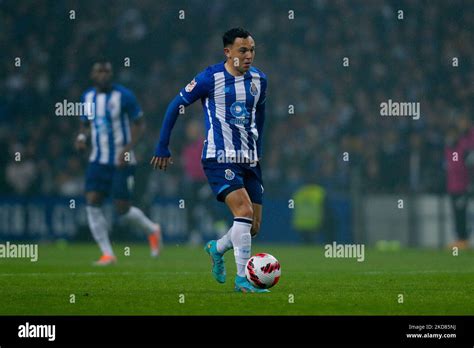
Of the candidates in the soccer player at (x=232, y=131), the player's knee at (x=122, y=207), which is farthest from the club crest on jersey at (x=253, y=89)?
the player's knee at (x=122, y=207)

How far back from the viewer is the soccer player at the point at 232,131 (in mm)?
10195

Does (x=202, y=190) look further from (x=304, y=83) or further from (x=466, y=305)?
(x=466, y=305)

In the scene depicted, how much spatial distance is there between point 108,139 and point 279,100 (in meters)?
8.04

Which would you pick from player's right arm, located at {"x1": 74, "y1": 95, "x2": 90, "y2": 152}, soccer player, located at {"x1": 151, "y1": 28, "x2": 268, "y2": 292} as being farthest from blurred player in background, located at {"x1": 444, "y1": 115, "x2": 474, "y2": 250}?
soccer player, located at {"x1": 151, "y1": 28, "x2": 268, "y2": 292}

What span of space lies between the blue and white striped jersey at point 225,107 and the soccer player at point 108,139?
4633 millimetres

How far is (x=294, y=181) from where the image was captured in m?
21.4

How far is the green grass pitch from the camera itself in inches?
354

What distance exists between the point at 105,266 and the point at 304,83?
9.58m

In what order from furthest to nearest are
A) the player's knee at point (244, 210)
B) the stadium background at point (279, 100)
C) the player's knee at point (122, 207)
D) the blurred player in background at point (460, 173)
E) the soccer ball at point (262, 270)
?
the stadium background at point (279, 100), the blurred player in background at point (460, 173), the player's knee at point (122, 207), the player's knee at point (244, 210), the soccer ball at point (262, 270)

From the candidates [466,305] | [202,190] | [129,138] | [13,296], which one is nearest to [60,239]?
[202,190]

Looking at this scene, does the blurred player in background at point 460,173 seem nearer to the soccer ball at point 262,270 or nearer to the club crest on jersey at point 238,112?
Answer: the club crest on jersey at point 238,112

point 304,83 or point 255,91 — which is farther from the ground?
point 304,83

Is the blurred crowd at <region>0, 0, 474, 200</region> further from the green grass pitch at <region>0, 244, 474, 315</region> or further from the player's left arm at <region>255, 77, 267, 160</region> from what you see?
the player's left arm at <region>255, 77, 267, 160</region>

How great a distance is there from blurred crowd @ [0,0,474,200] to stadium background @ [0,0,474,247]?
0.03 m
